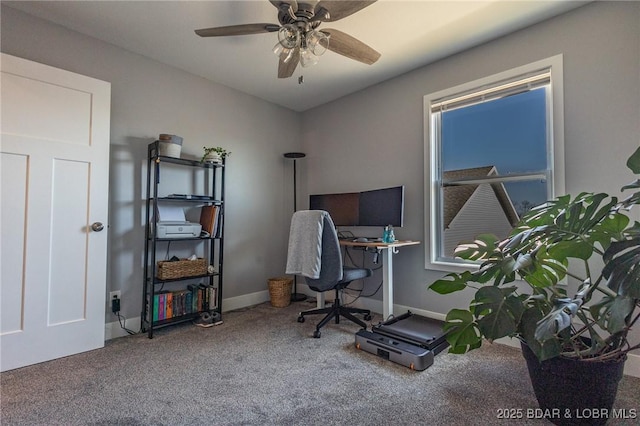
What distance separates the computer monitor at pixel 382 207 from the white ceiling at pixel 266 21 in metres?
1.20

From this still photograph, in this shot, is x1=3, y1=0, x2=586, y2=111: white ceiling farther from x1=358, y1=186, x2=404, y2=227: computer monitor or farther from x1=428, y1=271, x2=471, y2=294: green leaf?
x1=428, y1=271, x2=471, y2=294: green leaf

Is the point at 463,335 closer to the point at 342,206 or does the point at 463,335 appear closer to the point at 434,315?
the point at 434,315

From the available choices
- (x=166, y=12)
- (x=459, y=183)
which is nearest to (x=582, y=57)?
(x=459, y=183)

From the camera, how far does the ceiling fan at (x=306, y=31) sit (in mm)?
1622

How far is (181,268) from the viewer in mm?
2688

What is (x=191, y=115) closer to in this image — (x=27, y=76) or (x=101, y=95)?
(x=101, y=95)

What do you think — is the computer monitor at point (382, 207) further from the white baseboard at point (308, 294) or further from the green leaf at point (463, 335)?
the green leaf at point (463, 335)

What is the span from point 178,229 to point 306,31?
1.87 m

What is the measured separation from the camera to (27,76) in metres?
2.05

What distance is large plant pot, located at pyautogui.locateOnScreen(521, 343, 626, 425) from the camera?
1328 mm

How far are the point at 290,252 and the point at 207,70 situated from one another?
6.41 feet

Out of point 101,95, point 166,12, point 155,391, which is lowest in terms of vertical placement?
point 155,391

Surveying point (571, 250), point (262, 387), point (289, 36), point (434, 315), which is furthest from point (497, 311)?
point (289, 36)

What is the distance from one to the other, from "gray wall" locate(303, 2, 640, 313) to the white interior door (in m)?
2.29
